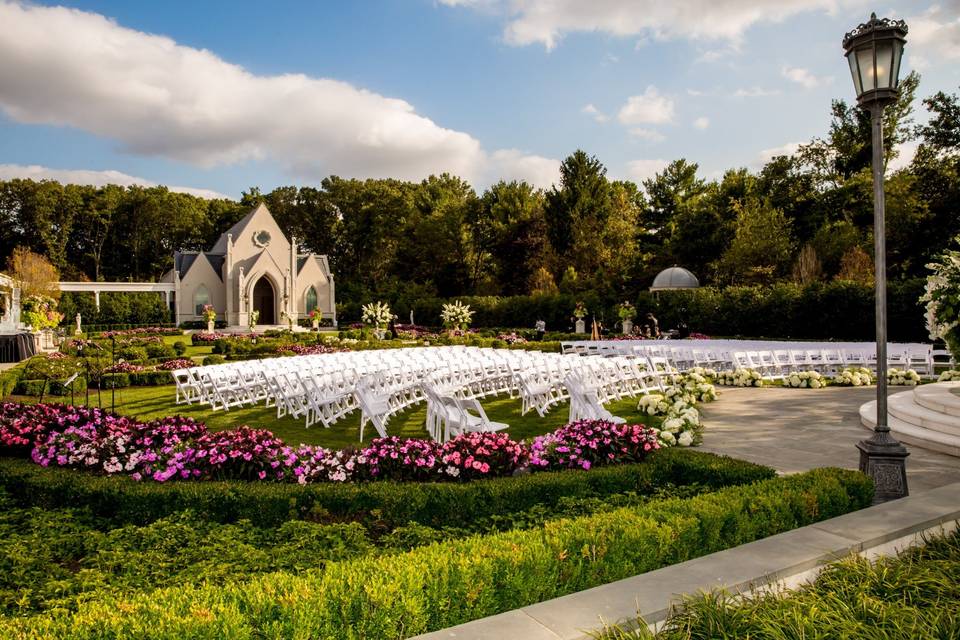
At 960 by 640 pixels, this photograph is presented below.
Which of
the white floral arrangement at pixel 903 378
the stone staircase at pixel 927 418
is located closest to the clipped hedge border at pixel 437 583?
the stone staircase at pixel 927 418

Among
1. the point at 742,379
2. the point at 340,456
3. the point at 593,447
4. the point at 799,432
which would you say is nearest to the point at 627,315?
the point at 742,379

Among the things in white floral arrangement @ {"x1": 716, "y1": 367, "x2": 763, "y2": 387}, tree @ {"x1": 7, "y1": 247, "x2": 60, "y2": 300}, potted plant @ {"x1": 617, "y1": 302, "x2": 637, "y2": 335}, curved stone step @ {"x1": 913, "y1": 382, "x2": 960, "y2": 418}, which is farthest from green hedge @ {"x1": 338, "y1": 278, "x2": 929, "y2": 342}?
tree @ {"x1": 7, "y1": 247, "x2": 60, "y2": 300}

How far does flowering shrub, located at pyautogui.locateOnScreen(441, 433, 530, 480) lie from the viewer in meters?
6.02

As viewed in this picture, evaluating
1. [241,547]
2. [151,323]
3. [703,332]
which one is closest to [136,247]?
[151,323]

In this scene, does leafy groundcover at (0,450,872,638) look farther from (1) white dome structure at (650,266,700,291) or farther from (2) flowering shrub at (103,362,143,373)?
(1) white dome structure at (650,266,700,291)

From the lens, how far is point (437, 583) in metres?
2.97

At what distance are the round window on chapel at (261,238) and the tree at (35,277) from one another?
45.2 ft

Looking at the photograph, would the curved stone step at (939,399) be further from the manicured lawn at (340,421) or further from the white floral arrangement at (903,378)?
the white floral arrangement at (903,378)

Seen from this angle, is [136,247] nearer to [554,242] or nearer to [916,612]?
[554,242]

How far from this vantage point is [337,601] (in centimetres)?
281

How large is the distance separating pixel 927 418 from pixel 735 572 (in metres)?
6.95

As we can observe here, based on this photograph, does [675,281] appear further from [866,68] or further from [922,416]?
[866,68]

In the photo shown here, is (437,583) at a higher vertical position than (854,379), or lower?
higher

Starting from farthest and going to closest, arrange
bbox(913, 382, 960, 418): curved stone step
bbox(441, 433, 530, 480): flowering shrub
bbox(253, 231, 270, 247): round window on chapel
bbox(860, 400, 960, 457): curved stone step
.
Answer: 1. bbox(253, 231, 270, 247): round window on chapel
2. bbox(913, 382, 960, 418): curved stone step
3. bbox(860, 400, 960, 457): curved stone step
4. bbox(441, 433, 530, 480): flowering shrub
